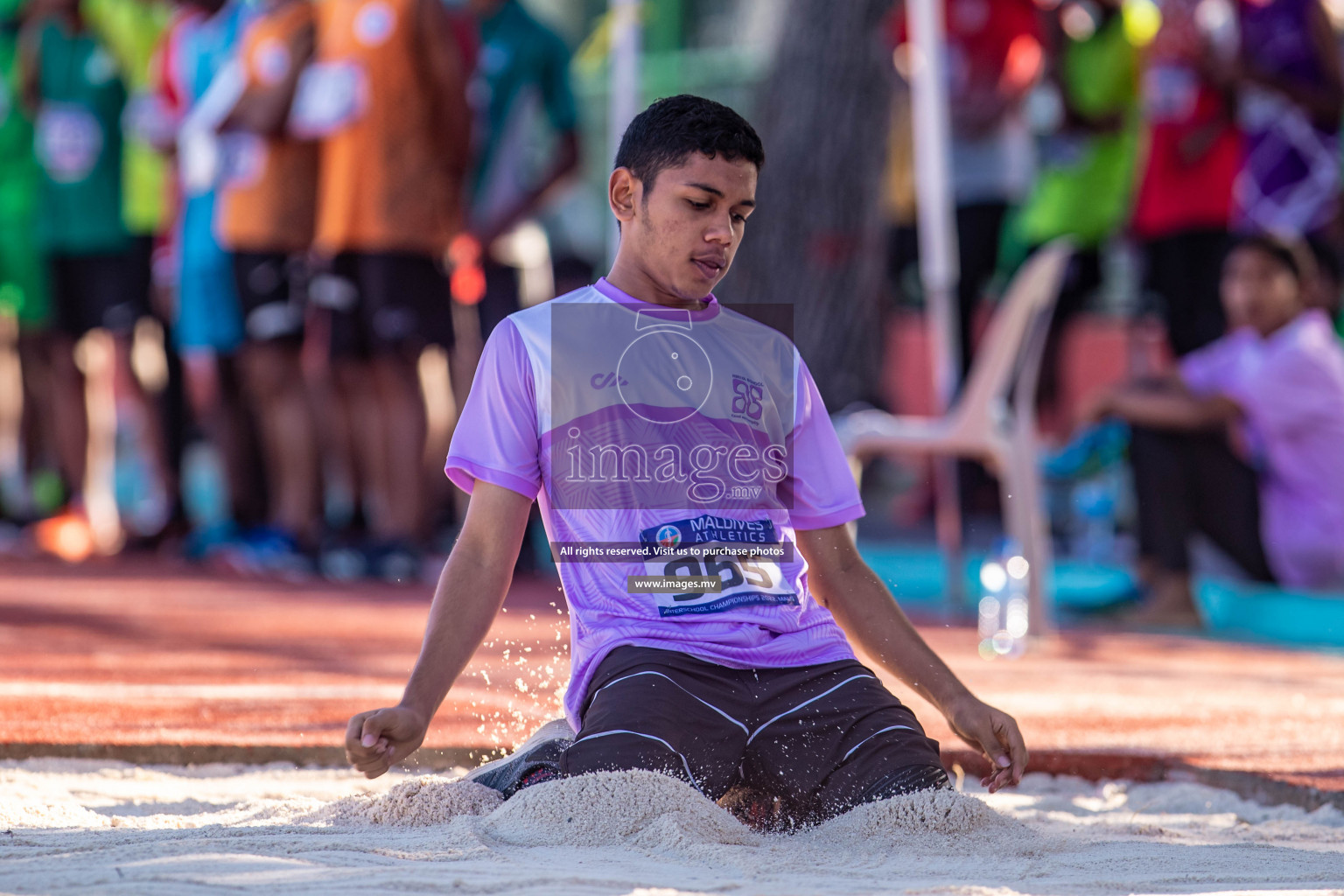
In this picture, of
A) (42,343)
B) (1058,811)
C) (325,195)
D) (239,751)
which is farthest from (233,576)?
(1058,811)

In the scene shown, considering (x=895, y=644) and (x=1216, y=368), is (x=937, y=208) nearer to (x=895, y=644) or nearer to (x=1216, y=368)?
(x=1216, y=368)

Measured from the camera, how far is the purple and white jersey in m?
2.35

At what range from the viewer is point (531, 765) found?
235cm

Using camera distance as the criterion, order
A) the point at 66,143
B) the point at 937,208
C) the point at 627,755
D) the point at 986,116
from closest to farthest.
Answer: the point at 627,755
the point at 937,208
the point at 986,116
the point at 66,143

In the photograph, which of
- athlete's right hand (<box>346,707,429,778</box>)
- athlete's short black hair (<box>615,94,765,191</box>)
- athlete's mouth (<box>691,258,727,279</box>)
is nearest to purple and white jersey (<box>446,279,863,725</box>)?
athlete's mouth (<box>691,258,727,279</box>)

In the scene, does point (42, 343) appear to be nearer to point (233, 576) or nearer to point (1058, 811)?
point (233, 576)

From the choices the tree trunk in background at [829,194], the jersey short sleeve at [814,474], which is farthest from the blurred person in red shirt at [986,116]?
the jersey short sleeve at [814,474]

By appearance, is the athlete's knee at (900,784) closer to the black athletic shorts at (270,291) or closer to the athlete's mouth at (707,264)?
the athlete's mouth at (707,264)

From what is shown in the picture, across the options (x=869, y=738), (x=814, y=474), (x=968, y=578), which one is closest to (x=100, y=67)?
(x=968, y=578)

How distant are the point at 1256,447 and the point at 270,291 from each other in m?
3.62

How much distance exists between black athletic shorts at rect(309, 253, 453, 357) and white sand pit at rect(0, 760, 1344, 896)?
352 centimetres

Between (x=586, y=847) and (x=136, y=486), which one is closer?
(x=586, y=847)

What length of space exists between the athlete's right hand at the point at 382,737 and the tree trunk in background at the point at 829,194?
660 centimetres

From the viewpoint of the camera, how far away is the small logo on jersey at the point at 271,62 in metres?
6.15
